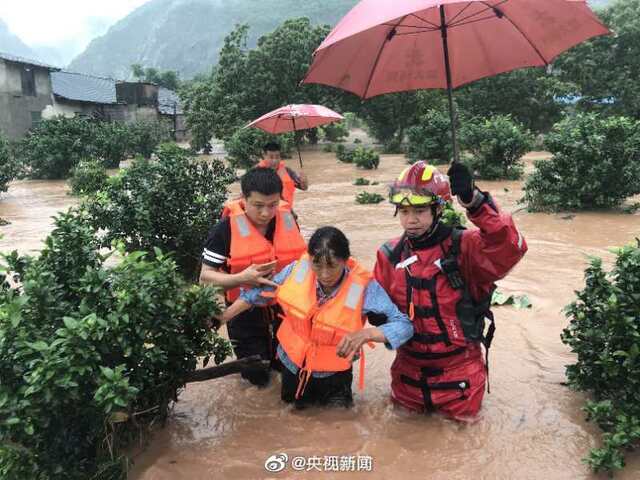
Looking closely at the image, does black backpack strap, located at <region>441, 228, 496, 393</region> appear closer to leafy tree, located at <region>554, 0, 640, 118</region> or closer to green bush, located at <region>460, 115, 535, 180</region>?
green bush, located at <region>460, 115, 535, 180</region>

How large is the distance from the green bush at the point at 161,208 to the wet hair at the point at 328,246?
10.6ft

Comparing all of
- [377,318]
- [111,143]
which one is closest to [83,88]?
[111,143]

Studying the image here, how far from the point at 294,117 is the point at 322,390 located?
22.8 ft

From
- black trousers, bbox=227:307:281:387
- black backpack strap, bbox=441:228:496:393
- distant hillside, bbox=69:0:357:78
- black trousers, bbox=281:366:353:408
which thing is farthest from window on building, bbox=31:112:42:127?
distant hillside, bbox=69:0:357:78

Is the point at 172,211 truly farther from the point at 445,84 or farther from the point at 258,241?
the point at 445,84

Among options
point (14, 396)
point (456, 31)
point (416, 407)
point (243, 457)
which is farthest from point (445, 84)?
point (14, 396)

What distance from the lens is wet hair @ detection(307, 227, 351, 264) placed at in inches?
112

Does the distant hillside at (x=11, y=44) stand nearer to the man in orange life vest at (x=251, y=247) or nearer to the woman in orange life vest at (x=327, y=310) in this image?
the man in orange life vest at (x=251, y=247)

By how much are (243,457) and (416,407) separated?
3.57 feet

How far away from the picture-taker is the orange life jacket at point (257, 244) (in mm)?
3410

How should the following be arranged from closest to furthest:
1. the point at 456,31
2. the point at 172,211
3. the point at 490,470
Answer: the point at 490,470, the point at 456,31, the point at 172,211

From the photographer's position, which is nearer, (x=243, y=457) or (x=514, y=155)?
(x=243, y=457)

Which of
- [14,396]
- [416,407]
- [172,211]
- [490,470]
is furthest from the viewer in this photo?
[172,211]

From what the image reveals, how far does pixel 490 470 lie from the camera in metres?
2.72
